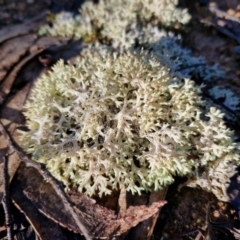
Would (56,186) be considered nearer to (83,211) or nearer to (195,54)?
(83,211)

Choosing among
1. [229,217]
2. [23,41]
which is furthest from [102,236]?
[23,41]

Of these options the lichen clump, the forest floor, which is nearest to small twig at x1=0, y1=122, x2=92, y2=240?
the lichen clump

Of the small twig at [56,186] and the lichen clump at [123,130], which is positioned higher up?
the lichen clump at [123,130]

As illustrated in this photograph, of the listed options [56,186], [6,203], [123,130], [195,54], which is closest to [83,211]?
[56,186]

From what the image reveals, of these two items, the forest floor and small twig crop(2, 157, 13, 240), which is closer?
small twig crop(2, 157, 13, 240)

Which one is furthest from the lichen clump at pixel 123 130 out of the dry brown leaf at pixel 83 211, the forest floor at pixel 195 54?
the forest floor at pixel 195 54

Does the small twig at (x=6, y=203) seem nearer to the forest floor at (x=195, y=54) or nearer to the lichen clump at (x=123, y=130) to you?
the forest floor at (x=195, y=54)

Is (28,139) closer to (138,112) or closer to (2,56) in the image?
(138,112)

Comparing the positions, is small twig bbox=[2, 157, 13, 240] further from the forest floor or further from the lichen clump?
the lichen clump
